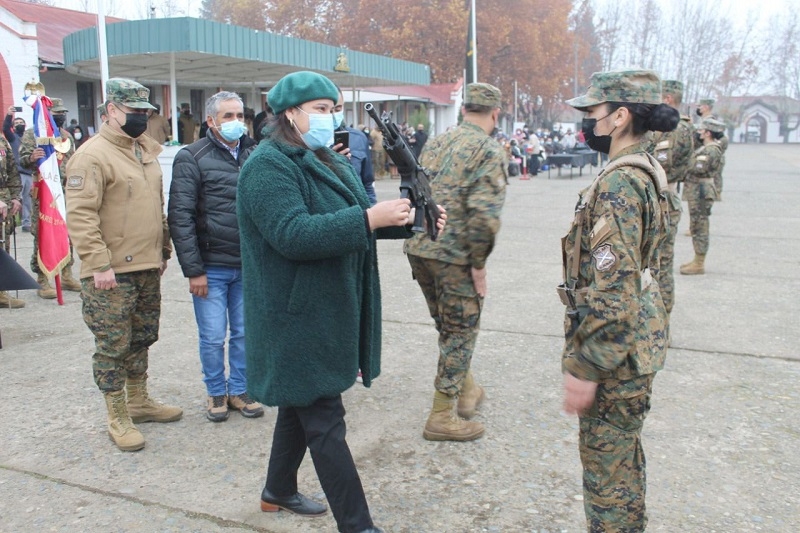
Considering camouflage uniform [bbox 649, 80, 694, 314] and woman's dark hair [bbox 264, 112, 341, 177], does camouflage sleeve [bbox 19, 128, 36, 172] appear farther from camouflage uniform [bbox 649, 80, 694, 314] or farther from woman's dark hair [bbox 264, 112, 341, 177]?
camouflage uniform [bbox 649, 80, 694, 314]

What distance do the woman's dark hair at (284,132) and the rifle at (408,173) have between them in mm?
249

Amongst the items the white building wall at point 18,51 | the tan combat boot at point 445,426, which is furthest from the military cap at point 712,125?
the white building wall at point 18,51

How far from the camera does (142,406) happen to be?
4.16 metres

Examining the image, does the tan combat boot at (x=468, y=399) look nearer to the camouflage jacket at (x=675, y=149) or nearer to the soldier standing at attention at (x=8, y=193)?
the camouflage jacket at (x=675, y=149)

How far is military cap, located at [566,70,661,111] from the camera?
7.77ft

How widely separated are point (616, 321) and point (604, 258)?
20cm

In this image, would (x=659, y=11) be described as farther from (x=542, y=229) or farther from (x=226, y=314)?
(x=226, y=314)

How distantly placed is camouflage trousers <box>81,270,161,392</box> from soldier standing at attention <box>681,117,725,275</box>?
636cm

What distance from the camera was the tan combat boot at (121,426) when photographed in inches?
150

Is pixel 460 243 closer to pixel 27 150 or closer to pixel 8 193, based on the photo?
pixel 27 150

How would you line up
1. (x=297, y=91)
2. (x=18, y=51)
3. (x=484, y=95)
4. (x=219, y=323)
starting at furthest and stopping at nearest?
1. (x=18, y=51)
2. (x=219, y=323)
3. (x=484, y=95)
4. (x=297, y=91)

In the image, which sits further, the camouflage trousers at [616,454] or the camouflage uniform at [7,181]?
the camouflage uniform at [7,181]

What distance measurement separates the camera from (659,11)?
265 ft

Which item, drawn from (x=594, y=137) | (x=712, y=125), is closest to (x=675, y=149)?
(x=712, y=125)
